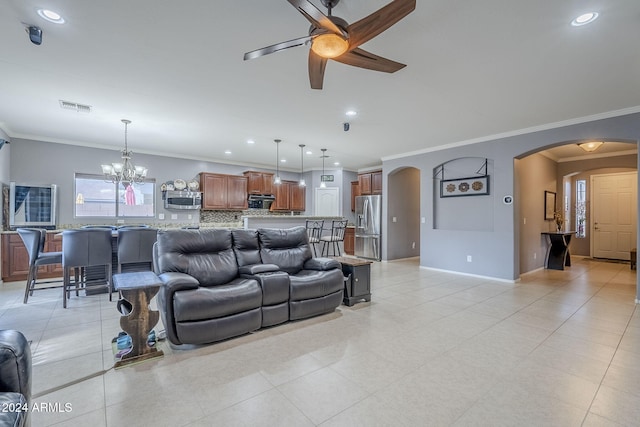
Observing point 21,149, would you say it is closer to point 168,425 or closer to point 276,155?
point 276,155

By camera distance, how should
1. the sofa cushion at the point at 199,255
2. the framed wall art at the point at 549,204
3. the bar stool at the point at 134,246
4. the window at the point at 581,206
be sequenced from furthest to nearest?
1. the window at the point at 581,206
2. the framed wall art at the point at 549,204
3. the bar stool at the point at 134,246
4. the sofa cushion at the point at 199,255

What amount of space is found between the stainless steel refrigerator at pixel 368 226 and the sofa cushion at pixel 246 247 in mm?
4612

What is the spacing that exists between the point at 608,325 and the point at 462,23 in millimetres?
3501

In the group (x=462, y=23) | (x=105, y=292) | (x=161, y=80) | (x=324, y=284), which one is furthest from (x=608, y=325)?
(x=105, y=292)

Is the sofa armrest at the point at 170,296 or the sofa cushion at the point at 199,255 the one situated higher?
the sofa cushion at the point at 199,255

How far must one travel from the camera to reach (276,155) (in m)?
7.26

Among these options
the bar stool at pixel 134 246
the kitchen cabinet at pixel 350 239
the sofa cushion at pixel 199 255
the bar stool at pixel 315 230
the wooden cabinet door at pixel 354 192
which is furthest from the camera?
the wooden cabinet door at pixel 354 192

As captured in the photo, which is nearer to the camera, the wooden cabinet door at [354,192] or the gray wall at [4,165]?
the gray wall at [4,165]

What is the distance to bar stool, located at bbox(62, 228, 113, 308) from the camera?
3.89 m

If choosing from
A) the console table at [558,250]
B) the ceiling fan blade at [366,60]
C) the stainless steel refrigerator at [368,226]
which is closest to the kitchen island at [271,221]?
the stainless steel refrigerator at [368,226]

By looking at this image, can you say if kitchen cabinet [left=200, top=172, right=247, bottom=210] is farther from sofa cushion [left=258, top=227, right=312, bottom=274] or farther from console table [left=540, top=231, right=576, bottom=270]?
console table [left=540, top=231, right=576, bottom=270]

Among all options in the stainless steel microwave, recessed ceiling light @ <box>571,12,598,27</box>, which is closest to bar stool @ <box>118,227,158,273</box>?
the stainless steel microwave

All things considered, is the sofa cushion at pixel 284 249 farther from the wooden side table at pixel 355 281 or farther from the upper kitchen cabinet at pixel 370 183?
the upper kitchen cabinet at pixel 370 183

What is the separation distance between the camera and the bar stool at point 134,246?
422 centimetres
